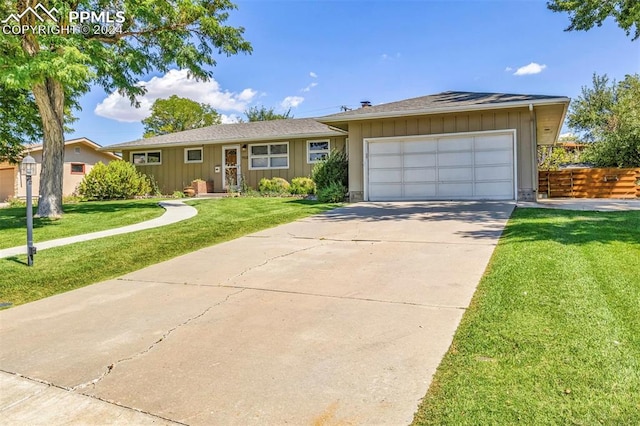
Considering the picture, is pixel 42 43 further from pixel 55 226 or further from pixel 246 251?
pixel 246 251

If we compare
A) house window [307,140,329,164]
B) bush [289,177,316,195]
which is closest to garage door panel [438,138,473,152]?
bush [289,177,316,195]

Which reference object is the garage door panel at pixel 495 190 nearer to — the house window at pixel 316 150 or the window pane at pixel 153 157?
the house window at pixel 316 150

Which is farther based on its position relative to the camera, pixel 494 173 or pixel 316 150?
pixel 316 150

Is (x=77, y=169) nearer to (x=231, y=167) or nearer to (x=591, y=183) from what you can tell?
(x=231, y=167)

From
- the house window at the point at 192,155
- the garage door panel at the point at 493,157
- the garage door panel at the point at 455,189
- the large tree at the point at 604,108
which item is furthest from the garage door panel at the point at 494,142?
the large tree at the point at 604,108

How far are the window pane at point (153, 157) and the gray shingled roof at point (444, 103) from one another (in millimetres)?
10878

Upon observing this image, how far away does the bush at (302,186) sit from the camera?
15703 mm

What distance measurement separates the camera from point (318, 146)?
1695cm

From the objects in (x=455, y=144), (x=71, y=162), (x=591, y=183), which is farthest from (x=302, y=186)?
(x=71, y=162)

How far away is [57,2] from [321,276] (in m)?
8.24

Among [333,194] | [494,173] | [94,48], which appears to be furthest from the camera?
[333,194]

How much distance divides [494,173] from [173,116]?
3850 cm

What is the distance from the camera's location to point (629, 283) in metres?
3.79

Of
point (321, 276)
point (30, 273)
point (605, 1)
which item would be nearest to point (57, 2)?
point (30, 273)
